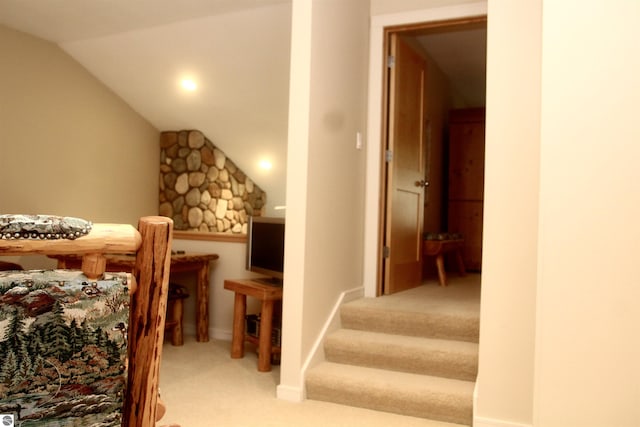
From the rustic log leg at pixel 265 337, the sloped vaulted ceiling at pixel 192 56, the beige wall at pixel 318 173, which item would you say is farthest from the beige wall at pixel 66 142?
the beige wall at pixel 318 173

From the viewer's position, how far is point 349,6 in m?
3.48

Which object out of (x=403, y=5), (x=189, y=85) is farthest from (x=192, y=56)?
(x=403, y=5)

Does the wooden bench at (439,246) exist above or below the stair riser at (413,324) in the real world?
above

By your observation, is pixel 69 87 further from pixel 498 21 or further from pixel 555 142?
pixel 555 142

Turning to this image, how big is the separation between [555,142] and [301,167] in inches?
53.9

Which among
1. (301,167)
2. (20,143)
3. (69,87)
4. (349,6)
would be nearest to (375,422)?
(301,167)

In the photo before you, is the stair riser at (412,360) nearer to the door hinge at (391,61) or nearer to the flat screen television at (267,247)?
the flat screen television at (267,247)

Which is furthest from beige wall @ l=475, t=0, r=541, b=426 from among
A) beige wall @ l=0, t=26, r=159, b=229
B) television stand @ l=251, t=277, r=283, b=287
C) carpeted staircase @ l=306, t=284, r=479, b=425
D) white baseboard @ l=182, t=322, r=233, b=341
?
beige wall @ l=0, t=26, r=159, b=229

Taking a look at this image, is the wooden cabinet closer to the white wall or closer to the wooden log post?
the white wall

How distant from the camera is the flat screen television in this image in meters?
3.58

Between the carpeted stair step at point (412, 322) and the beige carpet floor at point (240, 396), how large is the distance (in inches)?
5.9

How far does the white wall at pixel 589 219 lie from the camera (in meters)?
1.92

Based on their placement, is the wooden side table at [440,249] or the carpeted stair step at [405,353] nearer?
the carpeted stair step at [405,353]

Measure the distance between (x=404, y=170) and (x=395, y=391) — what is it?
1886mm
